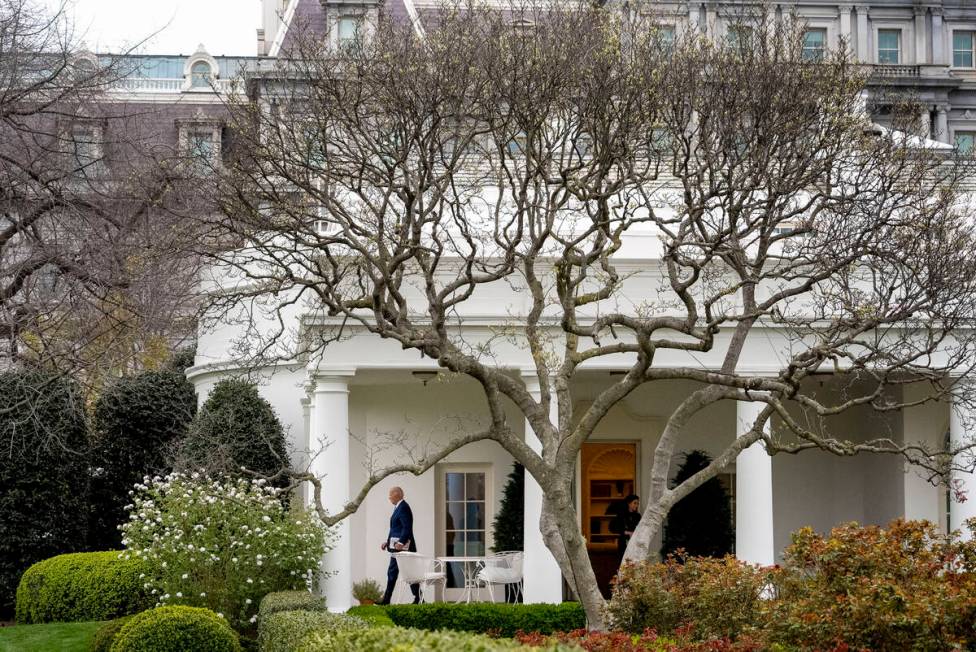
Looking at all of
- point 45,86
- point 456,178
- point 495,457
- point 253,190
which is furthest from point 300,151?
point 495,457

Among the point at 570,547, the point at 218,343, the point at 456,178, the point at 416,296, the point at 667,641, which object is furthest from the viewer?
the point at 218,343

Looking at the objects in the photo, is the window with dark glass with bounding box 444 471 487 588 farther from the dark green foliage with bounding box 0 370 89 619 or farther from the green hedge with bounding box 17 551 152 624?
the dark green foliage with bounding box 0 370 89 619

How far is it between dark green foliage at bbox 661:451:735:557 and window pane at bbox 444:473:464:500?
387 centimetres

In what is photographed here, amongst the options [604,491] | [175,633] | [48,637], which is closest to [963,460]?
[604,491]

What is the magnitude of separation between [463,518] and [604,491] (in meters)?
3.21

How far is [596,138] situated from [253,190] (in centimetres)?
457

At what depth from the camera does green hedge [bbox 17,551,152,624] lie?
20.7m

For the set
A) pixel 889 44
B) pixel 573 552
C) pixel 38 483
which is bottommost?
pixel 573 552

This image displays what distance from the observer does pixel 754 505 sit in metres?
20.0

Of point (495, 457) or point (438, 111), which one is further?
point (495, 457)

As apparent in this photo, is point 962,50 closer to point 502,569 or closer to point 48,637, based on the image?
point 502,569

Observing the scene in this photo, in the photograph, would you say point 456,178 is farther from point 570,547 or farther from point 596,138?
point 570,547

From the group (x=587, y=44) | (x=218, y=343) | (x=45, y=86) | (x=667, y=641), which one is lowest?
(x=667, y=641)

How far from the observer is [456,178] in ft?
76.1
